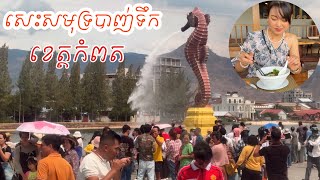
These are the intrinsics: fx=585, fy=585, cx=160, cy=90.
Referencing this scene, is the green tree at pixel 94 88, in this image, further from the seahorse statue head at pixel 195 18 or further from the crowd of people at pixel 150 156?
the crowd of people at pixel 150 156

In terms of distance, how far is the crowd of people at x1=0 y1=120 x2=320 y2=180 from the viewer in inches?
183

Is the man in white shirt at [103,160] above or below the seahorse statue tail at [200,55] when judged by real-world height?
below

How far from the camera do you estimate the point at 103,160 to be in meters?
4.64

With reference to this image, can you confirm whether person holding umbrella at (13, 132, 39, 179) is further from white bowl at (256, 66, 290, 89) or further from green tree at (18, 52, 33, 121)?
white bowl at (256, 66, 290, 89)

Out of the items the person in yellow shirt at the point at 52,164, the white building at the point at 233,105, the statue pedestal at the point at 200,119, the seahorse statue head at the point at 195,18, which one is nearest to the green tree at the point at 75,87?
the seahorse statue head at the point at 195,18

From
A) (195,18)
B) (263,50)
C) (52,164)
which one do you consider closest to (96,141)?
(52,164)

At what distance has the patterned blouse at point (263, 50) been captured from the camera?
2709 inches

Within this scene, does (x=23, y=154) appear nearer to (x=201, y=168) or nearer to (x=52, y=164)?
(x=52, y=164)

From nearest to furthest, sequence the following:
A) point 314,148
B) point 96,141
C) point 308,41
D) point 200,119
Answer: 1. point 96,141
2. point 314,148
3. point 200,119
4. point 308,41

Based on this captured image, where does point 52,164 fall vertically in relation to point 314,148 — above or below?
above

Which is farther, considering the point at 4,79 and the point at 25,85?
the point at 25,85

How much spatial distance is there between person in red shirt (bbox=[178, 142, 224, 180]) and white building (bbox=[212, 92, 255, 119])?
544 ft

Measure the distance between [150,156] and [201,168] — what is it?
5665 millimetres

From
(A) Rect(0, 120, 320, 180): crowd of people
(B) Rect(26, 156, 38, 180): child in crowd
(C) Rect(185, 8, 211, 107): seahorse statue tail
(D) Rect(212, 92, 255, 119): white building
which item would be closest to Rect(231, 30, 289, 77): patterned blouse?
(C) Rect(185, 8, 211, 107): seahorse statue tail
